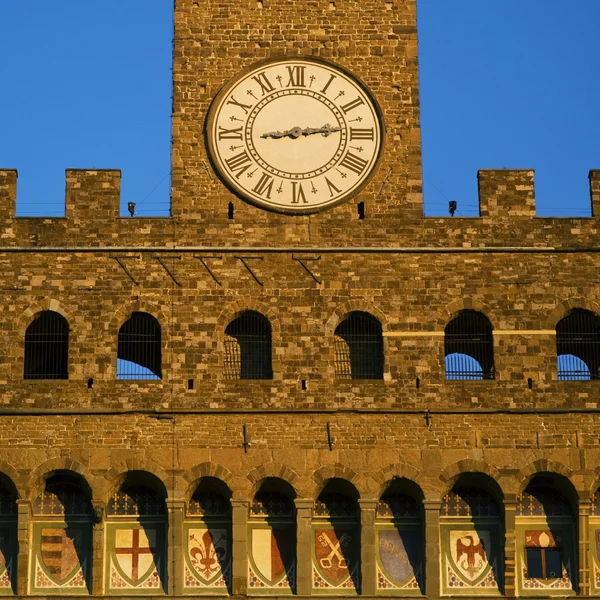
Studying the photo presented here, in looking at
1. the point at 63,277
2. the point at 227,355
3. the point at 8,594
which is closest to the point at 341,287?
the point at 227,355

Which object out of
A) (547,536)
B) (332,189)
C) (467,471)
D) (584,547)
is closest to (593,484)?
(584,547)

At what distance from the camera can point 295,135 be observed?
39219mm

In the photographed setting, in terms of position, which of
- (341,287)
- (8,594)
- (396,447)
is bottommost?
(8,594)

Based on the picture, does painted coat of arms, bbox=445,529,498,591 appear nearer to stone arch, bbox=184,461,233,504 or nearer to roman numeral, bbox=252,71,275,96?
stone arch, bbox=184,461,233,504

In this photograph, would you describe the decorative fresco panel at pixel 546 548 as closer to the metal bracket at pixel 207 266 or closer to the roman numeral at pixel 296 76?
the metal bracket at pixel 207 266

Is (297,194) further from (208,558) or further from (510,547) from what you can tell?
(510,547)

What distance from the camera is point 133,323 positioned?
125 ft

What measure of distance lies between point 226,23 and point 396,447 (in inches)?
314

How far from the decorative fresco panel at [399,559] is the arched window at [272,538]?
55.0 inches

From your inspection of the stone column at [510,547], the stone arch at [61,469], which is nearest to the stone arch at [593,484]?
the stone column at [510,547]

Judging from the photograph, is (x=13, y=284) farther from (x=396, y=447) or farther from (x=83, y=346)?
(x=396, y=447)

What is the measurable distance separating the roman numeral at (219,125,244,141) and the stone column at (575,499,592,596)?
8.35 meters

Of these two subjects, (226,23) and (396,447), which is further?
(226,23)

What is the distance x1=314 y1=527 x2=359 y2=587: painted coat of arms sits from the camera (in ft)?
122
